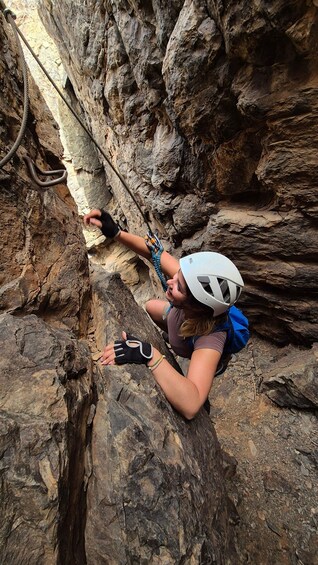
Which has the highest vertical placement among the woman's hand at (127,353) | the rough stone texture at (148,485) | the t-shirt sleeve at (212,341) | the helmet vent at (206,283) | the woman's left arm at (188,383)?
the helmet vent at (206,283)

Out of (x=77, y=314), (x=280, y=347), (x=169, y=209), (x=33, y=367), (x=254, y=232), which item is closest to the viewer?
(x=33, y=367)

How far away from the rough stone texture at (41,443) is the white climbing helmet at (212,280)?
4.13 ft

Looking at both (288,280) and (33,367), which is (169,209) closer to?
(288,280)

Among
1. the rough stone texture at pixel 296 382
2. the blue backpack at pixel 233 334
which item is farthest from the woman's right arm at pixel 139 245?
the rough stone texture at pixel 296 382

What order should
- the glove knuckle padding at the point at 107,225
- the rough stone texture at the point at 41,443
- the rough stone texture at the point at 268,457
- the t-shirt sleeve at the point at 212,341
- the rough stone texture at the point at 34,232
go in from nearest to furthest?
the rough stone texture at the point at 41,443
the rough stone texture at the point at 34,232
the t-shirt sleeve at the point at 212,341
the rough stone texture at the point at 268,457
the glove knuckle padding at the point at 107,225

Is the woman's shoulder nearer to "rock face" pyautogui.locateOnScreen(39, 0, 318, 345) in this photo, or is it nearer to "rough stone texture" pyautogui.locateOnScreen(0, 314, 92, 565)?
"rough stone texture" pyautogui.locateOnScreen(0, 314, 92, 565)

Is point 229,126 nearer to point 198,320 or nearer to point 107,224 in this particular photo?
point 107,224

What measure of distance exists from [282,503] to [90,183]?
49.8 feet

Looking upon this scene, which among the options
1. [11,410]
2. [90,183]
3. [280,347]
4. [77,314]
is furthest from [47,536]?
[90,183]

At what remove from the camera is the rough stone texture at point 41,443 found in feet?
4.66

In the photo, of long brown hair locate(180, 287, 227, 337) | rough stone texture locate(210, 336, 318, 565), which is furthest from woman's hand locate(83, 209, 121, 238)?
rough stone texture locate(210, 336, 318, 565)

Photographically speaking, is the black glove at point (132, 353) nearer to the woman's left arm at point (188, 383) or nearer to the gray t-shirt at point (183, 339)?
the woman's left arm at point (188, 383)

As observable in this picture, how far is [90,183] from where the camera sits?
592 inches

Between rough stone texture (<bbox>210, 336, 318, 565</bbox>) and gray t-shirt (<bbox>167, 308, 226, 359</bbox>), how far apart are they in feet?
6.26
